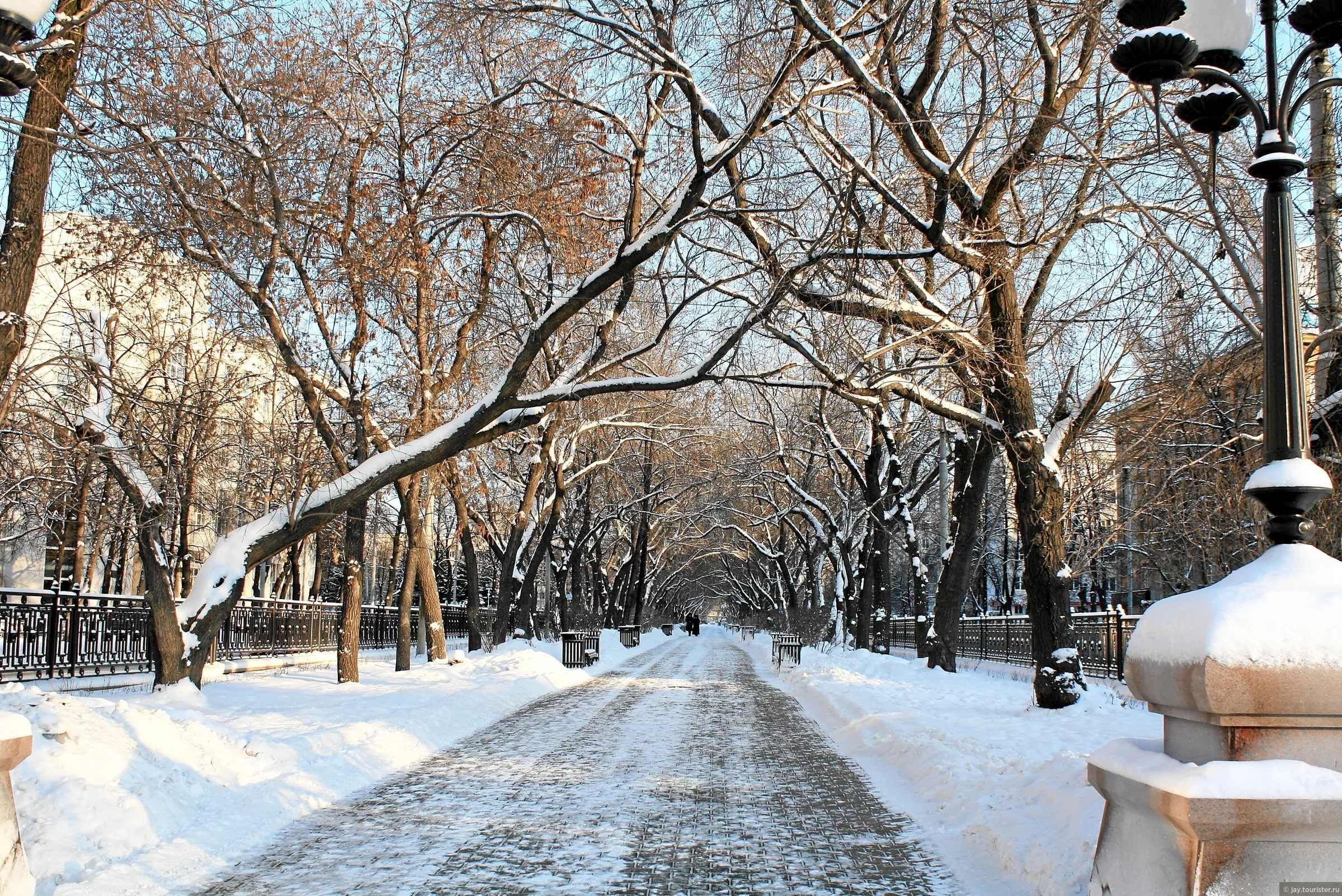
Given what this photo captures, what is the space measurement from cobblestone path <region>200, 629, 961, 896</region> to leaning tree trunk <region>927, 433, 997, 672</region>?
318 inches

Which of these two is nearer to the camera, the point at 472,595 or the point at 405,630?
the point at 405,630

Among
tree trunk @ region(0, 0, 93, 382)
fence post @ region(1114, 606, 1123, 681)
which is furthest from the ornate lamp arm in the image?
fence post @ region(1114, 606, 1123, 681)

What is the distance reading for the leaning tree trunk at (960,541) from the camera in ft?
65.6

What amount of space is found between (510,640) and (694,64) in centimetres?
1998

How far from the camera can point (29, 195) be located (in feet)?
29.8

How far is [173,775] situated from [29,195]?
5.11 meters

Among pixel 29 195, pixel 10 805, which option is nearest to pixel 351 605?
pixel 29 195

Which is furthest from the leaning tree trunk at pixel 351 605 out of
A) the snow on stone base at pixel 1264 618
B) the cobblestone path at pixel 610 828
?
the snow on stone base at pixel 1264 618

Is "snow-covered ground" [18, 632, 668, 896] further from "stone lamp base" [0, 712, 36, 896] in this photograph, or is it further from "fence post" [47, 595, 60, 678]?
"fence post" [47, 595, 60, 678]

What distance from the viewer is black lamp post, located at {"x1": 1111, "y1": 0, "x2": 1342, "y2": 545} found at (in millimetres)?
4676

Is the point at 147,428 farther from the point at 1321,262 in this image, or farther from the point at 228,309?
the point at 1321,262

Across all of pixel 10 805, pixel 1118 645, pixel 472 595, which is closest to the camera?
pixel 10 805

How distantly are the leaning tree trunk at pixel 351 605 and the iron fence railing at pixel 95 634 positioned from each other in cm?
349

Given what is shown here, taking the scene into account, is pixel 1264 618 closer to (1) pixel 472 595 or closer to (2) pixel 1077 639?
(2) pixel 1077 639
